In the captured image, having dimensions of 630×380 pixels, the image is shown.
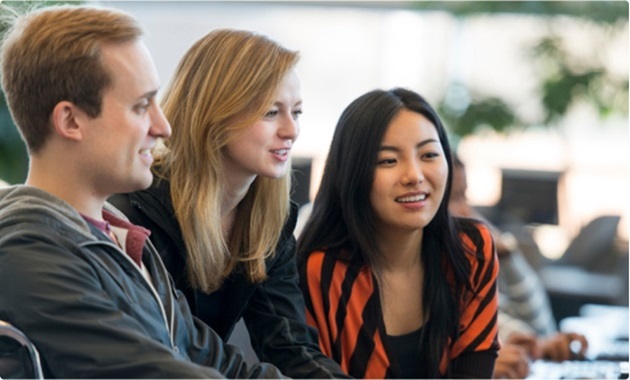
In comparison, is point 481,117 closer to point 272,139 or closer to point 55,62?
point 272,139

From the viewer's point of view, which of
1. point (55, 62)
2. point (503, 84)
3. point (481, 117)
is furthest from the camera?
point (503, 84)

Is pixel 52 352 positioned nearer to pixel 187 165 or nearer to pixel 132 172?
pixel 132 172

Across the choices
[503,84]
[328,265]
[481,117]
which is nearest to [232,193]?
[328,265]

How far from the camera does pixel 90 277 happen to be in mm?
1469

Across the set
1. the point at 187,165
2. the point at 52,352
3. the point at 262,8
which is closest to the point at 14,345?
the point at 52,352

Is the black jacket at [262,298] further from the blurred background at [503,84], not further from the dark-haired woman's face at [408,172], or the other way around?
the blurred background at [503,84]

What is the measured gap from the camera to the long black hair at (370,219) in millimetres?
2420

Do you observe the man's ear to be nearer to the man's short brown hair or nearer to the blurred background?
the man's short brown hair

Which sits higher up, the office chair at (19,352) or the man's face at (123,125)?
the man's face at (123,125)

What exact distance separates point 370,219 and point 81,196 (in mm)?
990

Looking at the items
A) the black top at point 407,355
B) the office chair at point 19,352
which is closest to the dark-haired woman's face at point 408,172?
the black top at point 407,355

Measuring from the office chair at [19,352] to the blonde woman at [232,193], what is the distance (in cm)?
59

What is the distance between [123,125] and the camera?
1.58 m

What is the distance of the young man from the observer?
1.43 m
